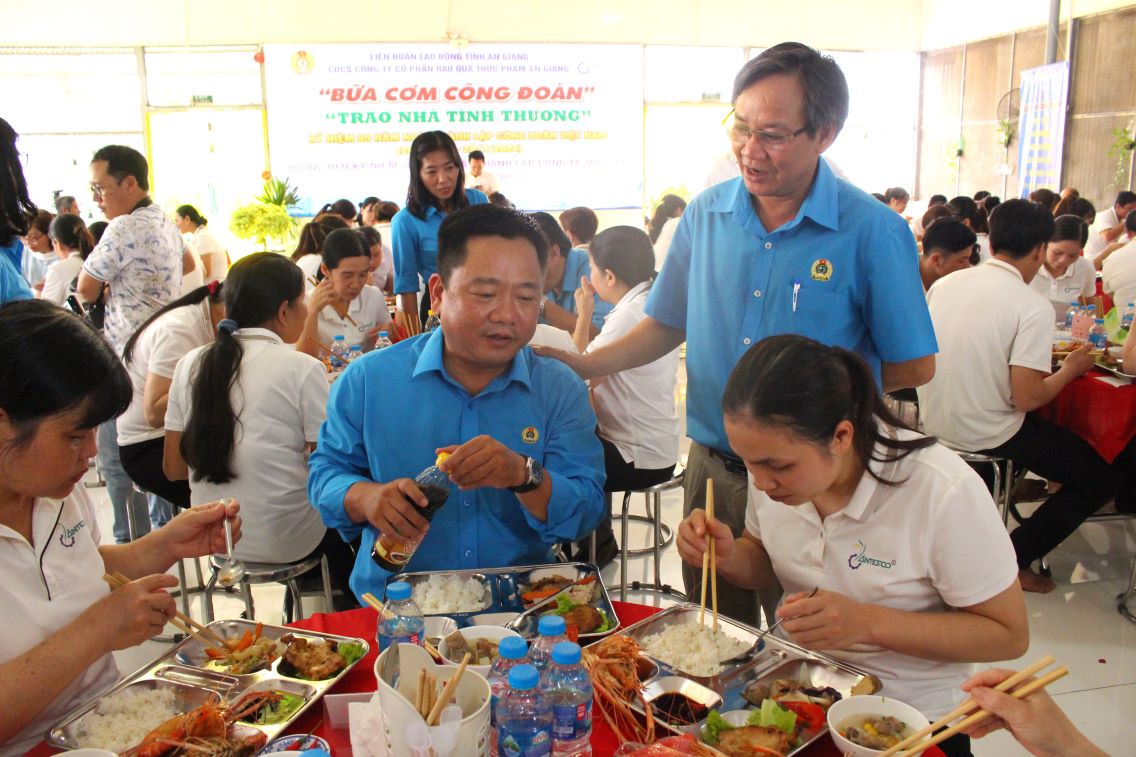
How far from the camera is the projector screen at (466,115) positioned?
1041 cm

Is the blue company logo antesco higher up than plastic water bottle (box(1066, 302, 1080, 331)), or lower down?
lower down

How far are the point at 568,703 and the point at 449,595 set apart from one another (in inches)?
24.8

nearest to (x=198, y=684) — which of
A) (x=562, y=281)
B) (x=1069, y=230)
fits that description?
(x=562, y=281)

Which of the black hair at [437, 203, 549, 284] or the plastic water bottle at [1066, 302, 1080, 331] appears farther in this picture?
the plastic water bottle at [1066, 302, 1080, 331]

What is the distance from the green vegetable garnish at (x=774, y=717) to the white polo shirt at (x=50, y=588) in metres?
1.14

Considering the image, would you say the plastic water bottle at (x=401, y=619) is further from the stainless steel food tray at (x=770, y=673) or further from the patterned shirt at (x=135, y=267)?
the patterned shirt at (x=135, y=267)

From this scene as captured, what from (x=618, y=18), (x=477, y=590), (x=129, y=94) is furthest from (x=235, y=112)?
(x=477, y=590)

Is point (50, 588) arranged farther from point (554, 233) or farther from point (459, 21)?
point (459, 21)

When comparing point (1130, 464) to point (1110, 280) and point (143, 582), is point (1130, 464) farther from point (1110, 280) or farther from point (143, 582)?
point (143, 582)

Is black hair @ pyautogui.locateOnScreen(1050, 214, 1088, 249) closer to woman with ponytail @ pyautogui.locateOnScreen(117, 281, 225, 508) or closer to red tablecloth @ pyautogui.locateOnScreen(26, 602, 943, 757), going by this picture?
red tablecloth @ pyautogui.locateOnScreen(26, 602, 943, 757)

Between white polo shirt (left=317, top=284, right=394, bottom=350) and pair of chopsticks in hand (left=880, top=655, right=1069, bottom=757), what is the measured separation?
135 inches

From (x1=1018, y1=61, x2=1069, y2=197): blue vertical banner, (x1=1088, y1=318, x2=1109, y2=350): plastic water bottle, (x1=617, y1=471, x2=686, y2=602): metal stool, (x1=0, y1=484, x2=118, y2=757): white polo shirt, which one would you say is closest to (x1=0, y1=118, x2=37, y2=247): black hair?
(x1=0, y1=484, x2=118, y2=757): white polo shirt

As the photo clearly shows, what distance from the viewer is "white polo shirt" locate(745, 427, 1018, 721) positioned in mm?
1477

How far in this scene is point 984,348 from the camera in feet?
11.6
